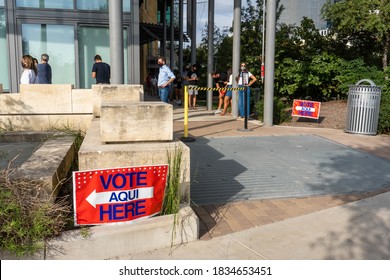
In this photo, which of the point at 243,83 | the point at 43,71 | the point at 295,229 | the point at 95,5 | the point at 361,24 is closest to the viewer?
the point at 295,229

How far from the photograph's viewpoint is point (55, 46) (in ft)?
41.8

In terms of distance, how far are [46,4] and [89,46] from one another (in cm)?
172

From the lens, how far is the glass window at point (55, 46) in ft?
41.2

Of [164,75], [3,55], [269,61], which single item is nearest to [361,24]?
[269,61]

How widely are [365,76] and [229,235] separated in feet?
40.3

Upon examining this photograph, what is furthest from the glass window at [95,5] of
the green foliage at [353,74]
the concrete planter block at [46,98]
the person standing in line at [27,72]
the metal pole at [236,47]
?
the green foliage at [353,74]

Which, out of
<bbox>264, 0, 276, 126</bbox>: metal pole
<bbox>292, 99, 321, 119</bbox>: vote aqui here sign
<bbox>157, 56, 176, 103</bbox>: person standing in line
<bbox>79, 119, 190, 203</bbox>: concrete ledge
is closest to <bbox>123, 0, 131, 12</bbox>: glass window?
<bbox>157, 56, 176, 103</bbox>: person standing in line

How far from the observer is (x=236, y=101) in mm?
13781

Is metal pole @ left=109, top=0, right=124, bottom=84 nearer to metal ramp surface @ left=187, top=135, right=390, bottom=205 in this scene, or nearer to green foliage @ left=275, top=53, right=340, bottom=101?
metal ramp surface @ left=187, top=135, right=390, bottom=205

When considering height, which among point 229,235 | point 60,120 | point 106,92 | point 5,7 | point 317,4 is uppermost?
point 317,4

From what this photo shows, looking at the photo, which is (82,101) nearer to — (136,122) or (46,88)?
(46,88)

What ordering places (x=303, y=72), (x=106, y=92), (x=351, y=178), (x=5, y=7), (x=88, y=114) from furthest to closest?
(x=303, y=72) < (x=5, y=7) < (x=88, y=114) < (x=106, y=92) < (x=351, y=178)

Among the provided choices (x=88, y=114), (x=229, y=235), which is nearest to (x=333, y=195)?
(x=229, y=235)

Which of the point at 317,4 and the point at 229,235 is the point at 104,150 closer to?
the point at 229,235
